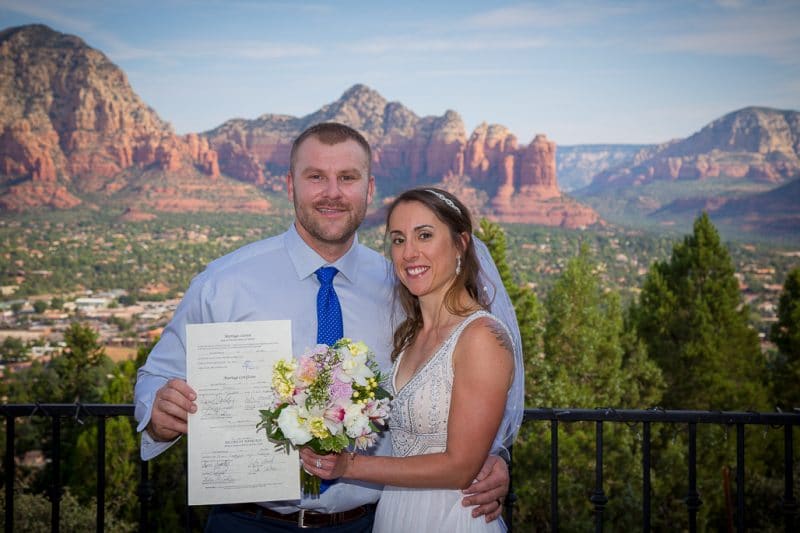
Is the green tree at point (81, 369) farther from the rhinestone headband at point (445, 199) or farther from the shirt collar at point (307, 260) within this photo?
the rhinestone headband at point (445, 199)

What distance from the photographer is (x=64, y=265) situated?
71438 millimetres

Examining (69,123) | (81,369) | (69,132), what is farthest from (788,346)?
(69,123)

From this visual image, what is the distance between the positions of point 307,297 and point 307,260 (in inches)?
6.8

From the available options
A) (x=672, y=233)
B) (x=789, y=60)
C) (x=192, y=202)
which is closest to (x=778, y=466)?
(x=672, y=233)

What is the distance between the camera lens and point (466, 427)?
2.57 m

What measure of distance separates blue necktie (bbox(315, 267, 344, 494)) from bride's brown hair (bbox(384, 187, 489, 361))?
0.29 metres

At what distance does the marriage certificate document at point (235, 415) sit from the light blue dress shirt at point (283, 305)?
0.32 meters

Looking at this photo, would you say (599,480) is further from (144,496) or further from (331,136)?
(144,496)

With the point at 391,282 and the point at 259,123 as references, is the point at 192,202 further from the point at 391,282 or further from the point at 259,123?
the point at 391,282

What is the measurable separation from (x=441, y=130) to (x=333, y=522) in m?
114

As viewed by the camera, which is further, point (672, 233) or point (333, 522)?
point (672, 233)

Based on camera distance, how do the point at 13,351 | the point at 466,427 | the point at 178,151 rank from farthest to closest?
the point at 178,151 → the point at 13,351 → the point at 466,427

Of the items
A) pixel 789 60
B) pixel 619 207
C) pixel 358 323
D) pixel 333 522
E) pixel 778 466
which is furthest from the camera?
pixel 789 60

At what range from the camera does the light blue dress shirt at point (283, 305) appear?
9.55ft
